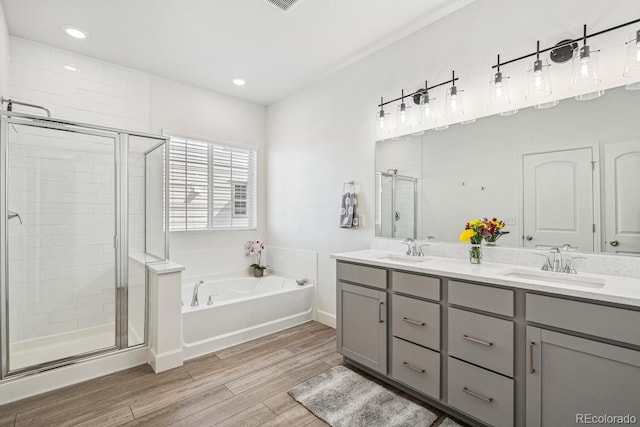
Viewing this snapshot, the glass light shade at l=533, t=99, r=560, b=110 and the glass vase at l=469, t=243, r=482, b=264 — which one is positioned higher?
the glass light shade at l=533, t=99, r=560, b=110

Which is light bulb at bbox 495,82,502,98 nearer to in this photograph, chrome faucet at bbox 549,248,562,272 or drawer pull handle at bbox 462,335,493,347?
chrome faucet at bbox 549,248,562,272

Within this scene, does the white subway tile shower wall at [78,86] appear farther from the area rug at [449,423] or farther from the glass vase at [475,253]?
the area rug at [449,423]

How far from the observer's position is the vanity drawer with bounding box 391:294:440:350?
6.26ft

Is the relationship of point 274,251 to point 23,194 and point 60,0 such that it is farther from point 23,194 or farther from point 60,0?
point 60,0

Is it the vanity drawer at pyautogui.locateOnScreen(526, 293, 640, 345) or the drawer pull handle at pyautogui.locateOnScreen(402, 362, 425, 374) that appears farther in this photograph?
the drawer pull handle at pyautogui.locateOnScreen(402, 362, 425, 374)

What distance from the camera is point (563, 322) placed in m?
1.42

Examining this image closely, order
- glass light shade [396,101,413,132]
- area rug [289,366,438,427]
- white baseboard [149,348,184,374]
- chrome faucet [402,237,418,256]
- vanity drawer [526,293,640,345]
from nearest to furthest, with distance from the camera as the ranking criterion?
vanity drawer [526,293,640,345]
area rug [289,366,438,427]
white baseboard [149,348,184,374]
chrome faucet [402,237,418,256]
glass light shade [396,101,413,132]

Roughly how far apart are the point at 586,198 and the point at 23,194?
12.5 ft

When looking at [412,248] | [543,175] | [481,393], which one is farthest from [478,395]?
[543,175]

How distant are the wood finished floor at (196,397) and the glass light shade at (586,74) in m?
2.13

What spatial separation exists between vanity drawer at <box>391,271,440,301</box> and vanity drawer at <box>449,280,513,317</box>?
0.10 m

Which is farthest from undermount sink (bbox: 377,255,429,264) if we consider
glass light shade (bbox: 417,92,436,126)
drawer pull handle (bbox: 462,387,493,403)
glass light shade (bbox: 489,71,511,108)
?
glass light shade (bbox: 489,71,511,108)

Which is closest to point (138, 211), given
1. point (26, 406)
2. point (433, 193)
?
point (26, 406)

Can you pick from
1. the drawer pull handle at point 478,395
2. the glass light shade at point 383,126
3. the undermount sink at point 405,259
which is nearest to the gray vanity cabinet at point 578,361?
the drawer pull handle at point 478,395
